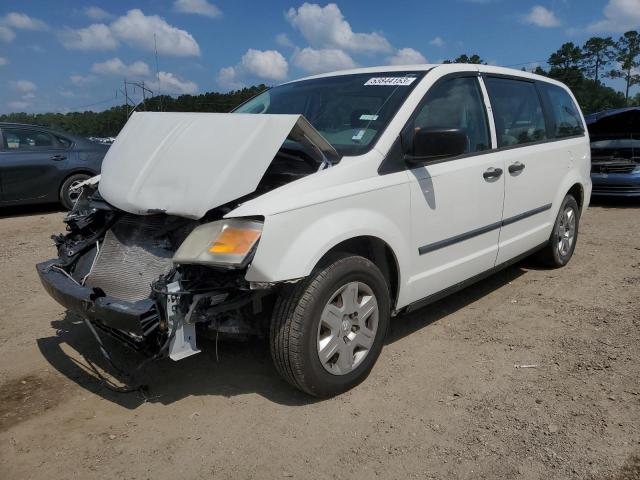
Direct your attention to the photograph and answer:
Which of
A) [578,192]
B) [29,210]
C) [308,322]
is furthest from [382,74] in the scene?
[29,210]

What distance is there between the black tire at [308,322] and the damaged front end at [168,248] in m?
0.16

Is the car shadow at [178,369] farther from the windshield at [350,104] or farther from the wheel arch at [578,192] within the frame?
the wheel arch at [578,192]

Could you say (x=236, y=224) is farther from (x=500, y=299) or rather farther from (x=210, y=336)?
(x=500, y=299)

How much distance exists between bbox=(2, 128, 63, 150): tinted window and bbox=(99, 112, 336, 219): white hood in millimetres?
6458

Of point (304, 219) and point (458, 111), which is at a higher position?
point (458, 111)

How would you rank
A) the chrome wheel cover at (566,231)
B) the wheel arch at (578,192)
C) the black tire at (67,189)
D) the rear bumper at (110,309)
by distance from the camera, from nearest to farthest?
1. the rear bumper at (110,309)
2. the chrome wheel cover at (566,231)
3. the wheel arch at (578,192)
4. the black tire at (67,189)

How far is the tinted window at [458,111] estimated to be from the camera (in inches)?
145

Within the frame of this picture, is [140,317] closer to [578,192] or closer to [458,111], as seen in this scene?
[458,111]

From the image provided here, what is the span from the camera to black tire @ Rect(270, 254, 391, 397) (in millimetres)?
2881

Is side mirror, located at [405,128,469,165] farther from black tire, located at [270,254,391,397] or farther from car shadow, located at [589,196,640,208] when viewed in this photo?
car shadow, located at [589,196,640,208]

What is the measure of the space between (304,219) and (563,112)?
3723mm

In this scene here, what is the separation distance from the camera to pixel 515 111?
4.59 meters

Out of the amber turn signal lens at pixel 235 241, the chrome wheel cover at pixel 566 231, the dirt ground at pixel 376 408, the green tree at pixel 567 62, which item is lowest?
the dirt ground at pixel 376 408

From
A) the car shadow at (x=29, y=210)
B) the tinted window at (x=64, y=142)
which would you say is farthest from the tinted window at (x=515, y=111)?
the car shadow at (x=29, y=210)
